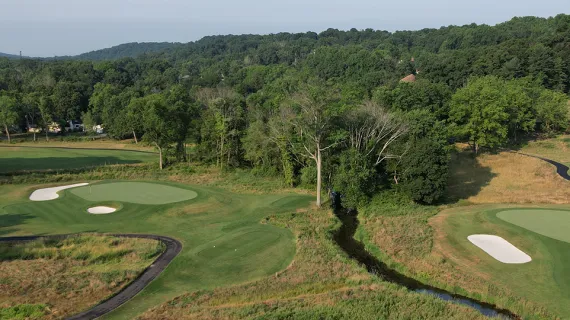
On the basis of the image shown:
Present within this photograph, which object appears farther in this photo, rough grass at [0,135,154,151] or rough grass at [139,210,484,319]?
rough grass at [0,135,154,151]

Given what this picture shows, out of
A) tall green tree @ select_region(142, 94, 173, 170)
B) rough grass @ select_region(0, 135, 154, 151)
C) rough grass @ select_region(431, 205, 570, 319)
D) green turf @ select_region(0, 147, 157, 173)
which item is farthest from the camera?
rough grass @ select_region(0, 135, 154, 151)

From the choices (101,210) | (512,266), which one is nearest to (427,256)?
(512,266)

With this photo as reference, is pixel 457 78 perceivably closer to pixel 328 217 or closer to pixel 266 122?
pixel 266 122

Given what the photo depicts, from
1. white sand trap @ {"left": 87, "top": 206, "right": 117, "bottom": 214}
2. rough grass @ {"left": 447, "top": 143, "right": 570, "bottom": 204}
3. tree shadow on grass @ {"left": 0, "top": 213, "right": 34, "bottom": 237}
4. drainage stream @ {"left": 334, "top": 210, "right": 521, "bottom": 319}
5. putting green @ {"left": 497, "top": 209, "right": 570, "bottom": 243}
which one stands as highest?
rough grass @ {"left": 447, "top": 143, "right": 570, "bottom": 204}

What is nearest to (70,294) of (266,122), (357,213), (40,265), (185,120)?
(40,265)

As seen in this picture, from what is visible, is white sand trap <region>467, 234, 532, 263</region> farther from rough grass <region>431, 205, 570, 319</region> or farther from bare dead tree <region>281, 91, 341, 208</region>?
bare dead tree <region>281, 91, 341, 208</region>

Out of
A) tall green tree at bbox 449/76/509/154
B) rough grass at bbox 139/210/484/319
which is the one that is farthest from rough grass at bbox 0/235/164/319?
tall green tree at bbox 449/76/509/154

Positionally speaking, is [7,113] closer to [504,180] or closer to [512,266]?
[504,180]
